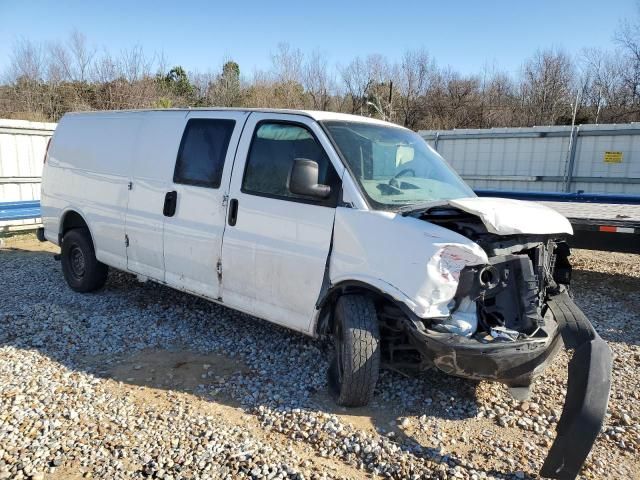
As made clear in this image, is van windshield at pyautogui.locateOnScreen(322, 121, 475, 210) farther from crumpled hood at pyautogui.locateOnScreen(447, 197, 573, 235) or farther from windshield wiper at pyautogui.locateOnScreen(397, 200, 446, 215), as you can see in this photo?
crumpled hood at pyautogui.locateOnScreen(447, 197, 573, 235)

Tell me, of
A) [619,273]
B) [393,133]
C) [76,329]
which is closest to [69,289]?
[76,329]

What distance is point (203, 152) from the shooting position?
465 centimetres

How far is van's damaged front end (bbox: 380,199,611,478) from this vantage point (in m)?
2.89

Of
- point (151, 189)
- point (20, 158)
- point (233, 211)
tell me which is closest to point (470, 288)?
point (233, 211)

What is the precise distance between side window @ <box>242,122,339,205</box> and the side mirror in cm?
16

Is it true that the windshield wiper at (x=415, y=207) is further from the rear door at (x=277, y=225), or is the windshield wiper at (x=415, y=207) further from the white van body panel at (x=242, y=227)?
the rear door at (x=277, y=225)

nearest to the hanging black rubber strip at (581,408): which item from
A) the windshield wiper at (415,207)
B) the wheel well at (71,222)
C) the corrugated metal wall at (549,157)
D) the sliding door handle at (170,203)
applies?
the windshield wiper at (415,207)

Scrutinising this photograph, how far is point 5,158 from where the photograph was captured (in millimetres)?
10734

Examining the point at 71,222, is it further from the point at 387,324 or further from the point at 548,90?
the point at 548,90

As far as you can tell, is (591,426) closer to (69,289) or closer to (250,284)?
(250,284)

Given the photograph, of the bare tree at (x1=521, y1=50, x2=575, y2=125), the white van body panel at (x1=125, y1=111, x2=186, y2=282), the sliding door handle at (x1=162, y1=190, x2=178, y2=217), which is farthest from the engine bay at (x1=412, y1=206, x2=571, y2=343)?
the bare tree at (x1=521, y1=50, x2=575, y2=125)

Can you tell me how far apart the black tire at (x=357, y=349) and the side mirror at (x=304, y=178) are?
850 millimetres

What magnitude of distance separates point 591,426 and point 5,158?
1200cm

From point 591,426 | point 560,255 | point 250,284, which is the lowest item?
point 591,426
